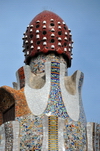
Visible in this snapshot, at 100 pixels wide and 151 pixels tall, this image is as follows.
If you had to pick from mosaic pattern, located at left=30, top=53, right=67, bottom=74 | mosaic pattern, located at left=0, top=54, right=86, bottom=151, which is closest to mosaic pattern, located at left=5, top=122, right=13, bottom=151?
mosaic pattern, located at left=0, top=54, right=86, bottom=151

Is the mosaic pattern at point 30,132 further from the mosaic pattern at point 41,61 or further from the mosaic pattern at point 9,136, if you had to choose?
the mosaic pattern at point 41,61

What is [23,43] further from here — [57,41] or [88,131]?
[88,131]

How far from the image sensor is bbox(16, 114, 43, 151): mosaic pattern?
14.7 meters

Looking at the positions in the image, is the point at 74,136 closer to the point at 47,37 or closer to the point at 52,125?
the point at 52,125

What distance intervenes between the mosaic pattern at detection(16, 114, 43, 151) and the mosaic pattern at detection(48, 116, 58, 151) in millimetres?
328

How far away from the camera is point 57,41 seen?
56.6 ft

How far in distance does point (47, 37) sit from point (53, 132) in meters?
4.45

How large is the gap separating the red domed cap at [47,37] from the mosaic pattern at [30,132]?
3275 mm

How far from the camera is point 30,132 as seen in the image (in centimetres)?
1487

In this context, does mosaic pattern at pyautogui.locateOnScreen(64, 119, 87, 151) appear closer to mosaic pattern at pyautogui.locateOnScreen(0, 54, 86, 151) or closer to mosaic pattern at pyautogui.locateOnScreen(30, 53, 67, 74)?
mosaic pattern at pyautogui.locateOnScreen(0, 54, 86, 151)

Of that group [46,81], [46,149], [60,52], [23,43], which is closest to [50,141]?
[46,149]

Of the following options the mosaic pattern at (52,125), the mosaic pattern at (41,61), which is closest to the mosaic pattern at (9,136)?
the mosaic pattern at (52,125)

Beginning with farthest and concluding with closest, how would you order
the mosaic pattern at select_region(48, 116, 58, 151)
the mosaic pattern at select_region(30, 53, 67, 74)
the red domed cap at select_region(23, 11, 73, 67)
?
the red domed cap at select_region(23, 11, 73, 67), the mosaic pattern at select_region(30, 53, 67, 74), the mosaic pattern at select_region(48, 116, 58, 151)

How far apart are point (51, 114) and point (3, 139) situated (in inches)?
79.7
